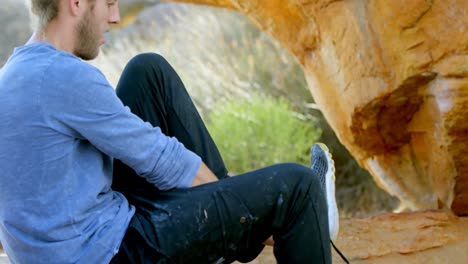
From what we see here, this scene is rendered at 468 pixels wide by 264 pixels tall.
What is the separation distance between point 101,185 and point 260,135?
5411 millimetres

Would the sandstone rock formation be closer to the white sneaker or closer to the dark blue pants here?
the white sneaker

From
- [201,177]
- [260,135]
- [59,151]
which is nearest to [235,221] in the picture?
[201,177]

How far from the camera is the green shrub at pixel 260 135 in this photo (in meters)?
6.99

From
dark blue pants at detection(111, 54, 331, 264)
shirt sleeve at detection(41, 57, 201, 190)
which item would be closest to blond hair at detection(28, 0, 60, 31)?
shirt sleeve at detection(41, 57, 201, 190)

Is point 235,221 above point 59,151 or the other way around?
the other way around

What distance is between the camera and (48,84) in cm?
166

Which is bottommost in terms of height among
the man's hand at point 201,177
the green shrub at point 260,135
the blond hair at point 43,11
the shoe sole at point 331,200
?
the green shrub at point 260,135

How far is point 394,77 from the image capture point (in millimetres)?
2875

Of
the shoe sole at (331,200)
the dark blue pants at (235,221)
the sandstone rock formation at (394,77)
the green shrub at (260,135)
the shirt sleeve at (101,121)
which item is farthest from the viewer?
the green shrub at (260,135)

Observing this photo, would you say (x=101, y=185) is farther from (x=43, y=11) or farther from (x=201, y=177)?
(x=43, y=11)

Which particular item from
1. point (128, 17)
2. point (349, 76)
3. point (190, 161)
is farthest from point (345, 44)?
point (128, 17)

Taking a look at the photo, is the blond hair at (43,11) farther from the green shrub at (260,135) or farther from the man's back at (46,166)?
the green shrub at (260,135)

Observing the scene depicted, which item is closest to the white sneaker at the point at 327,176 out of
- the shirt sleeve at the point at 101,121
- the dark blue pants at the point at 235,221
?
the dark blue pants at the point at 235,221

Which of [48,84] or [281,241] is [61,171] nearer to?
[48,84]
